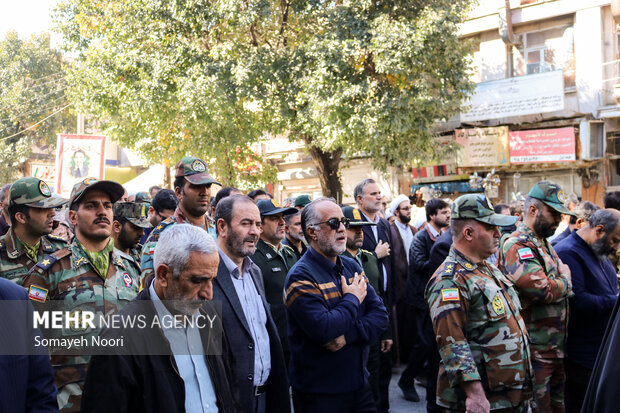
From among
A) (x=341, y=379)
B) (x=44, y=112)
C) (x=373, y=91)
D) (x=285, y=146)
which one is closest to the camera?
(x=341, y=379)

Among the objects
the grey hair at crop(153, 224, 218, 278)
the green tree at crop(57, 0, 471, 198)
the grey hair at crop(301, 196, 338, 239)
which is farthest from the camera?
the green tree at crop(57, 0, 471, 198)

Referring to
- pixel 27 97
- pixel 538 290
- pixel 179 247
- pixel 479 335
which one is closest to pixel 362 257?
pixel 538 290

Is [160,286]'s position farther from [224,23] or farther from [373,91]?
[224,23]

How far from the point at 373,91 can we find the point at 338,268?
1097 cm

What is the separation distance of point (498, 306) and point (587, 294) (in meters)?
1.36

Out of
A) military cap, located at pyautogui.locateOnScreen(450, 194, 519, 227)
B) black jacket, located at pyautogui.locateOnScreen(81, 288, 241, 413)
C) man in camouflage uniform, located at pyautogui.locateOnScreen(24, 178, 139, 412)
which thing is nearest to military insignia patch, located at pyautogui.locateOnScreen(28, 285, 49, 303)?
man in camouflage uniform, located at pyautogui.locateOnScreen(24, 178, 139, 412)

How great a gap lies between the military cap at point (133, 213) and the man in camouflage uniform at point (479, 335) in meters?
2.57

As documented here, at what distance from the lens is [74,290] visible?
3314 mm

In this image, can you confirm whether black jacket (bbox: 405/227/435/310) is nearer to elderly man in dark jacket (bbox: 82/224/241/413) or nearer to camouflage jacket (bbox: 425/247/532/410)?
camouflage jacket (bbox: 425/247/532/410)

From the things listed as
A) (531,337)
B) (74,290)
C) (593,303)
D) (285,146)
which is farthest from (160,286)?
(285,146)

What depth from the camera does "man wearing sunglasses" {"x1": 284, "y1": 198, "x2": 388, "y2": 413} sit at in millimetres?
3486

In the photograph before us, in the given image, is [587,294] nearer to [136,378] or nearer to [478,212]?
[478,212]

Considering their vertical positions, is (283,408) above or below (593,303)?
below

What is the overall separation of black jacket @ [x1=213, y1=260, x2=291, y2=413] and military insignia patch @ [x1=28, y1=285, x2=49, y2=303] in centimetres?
98
